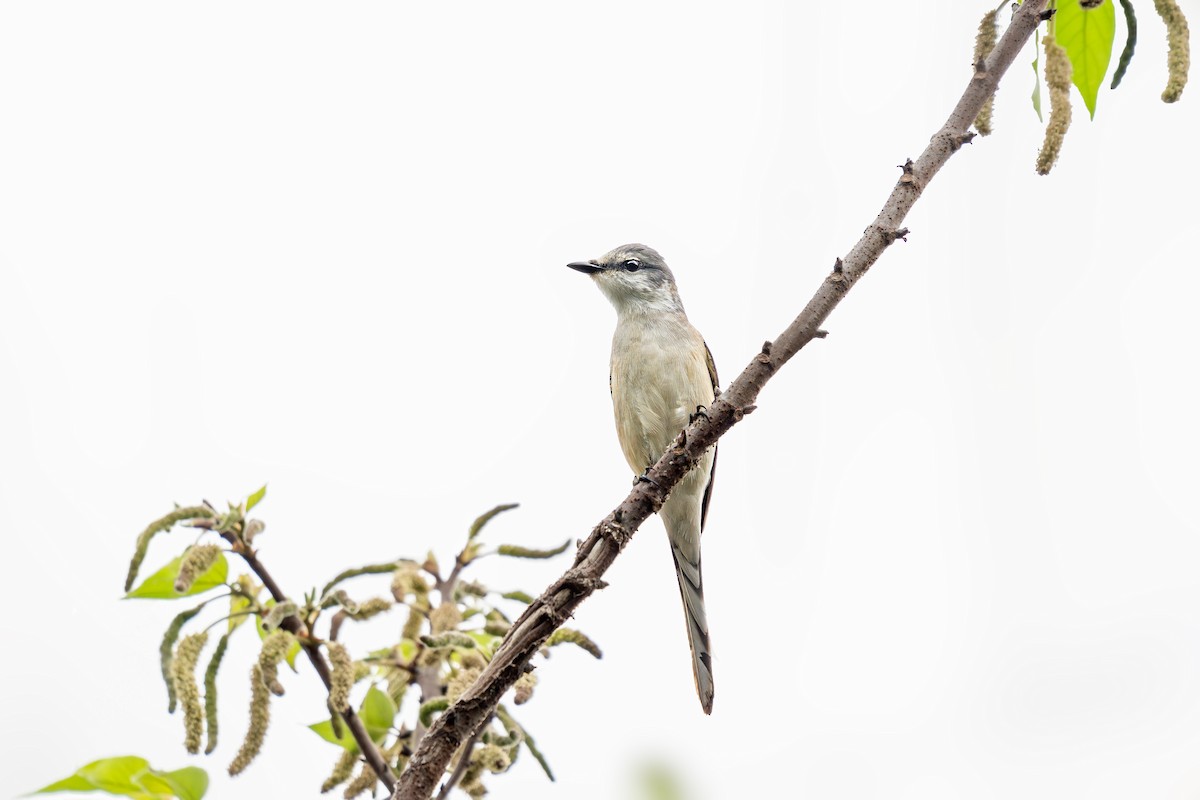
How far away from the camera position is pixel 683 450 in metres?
2.56

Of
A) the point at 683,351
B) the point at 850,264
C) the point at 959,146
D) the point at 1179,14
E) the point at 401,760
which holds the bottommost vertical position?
the point at 401,760

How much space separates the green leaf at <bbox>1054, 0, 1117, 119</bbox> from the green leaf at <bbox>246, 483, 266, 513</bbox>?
7.52ft

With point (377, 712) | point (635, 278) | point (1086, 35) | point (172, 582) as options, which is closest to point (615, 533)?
point (377, 712)

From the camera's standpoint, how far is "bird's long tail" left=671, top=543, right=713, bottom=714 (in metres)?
4.26

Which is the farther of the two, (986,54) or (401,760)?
(401,760)

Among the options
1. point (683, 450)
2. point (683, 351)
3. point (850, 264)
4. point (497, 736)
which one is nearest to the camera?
point (850, 264)

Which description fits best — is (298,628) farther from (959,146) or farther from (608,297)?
(608,297)

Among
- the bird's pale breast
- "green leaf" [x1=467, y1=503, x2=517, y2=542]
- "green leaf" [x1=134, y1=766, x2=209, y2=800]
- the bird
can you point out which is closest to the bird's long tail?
the bird

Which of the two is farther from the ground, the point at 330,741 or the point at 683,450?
the point at 683,450

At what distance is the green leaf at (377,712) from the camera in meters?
2.74

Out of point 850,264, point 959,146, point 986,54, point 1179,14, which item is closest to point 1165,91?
point 1179,14

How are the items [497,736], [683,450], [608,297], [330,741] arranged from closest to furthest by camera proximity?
[683,450]
[497,736]
[330,741]
[608,297]

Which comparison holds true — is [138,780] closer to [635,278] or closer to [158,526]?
[158,526]

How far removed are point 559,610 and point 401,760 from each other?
2.72 feet
